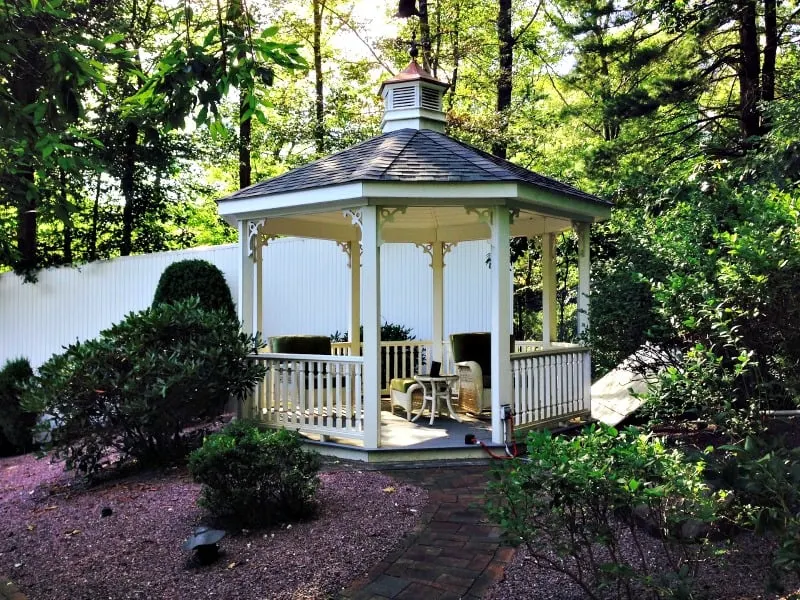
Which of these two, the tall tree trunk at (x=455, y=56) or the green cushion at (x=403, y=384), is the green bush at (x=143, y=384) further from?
the tall tree trunk at (x=455, y=56)

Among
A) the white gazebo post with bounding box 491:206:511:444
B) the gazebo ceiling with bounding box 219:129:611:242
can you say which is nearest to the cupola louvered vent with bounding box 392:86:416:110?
the gazebo ceiling with bounding box 219:129:611:242

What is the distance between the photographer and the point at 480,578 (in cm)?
345

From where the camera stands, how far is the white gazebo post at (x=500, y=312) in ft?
21.2

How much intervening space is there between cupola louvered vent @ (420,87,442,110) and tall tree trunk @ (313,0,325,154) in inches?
301

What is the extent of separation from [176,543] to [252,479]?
616mm

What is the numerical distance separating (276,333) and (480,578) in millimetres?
8452

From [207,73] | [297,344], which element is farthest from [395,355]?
[207,73]

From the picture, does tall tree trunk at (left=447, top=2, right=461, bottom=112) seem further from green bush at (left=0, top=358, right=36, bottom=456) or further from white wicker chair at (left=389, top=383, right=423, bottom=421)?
green bush at (left=0, top=358, right=36, bottom=456)

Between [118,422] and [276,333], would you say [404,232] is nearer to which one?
[276,333]

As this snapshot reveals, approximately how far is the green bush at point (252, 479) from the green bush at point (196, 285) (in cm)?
597

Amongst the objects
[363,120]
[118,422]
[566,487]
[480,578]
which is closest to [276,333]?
[118,422]

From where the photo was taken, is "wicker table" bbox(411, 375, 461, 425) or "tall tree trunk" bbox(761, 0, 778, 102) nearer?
"wicker table" bbox(411, 375, 461, 425)

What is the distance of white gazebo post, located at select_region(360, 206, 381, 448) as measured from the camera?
631cm

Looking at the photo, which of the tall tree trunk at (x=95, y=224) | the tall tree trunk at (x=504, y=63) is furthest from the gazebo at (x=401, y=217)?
the tall tree trunk at (x=95, y=224)
